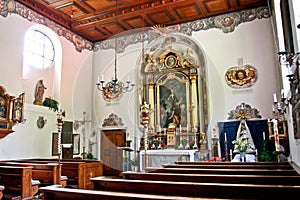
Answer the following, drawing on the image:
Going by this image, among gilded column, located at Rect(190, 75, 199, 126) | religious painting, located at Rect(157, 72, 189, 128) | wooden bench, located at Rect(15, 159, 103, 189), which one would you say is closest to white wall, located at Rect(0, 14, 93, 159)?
wooden bench, located at Rect(15, 159, 103, 189)

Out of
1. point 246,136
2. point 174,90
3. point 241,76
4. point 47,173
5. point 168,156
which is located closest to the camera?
point 47,173

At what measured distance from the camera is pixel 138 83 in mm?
10719

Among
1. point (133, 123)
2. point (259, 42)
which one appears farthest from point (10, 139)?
point (259, 42)

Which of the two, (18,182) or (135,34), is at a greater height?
(135,34)

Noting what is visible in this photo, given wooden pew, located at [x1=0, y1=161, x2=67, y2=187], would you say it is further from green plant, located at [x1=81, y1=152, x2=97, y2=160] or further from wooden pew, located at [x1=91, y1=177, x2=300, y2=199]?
green plant, located at [x1=81, y1=152, x2=97, y2=160]

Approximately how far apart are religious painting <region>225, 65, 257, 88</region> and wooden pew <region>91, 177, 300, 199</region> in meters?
6.81

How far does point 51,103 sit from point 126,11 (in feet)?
13.9

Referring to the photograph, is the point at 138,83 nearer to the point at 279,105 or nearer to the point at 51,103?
the point at 51,103

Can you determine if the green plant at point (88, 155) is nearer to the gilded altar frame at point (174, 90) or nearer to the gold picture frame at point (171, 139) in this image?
the gilded altar frame at point (174, 90)

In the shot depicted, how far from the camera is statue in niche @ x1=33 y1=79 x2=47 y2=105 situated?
9078mm

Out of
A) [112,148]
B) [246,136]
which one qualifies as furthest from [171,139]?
[112,148]

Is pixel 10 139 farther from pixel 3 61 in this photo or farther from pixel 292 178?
pixel 292 178

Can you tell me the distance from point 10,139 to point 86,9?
16.5 feet

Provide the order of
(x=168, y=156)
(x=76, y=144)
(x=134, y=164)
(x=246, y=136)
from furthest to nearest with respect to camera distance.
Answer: (x=76, y=144) → (x=134, y=164) → (x=168, y=156) → (x=246, y=136)
